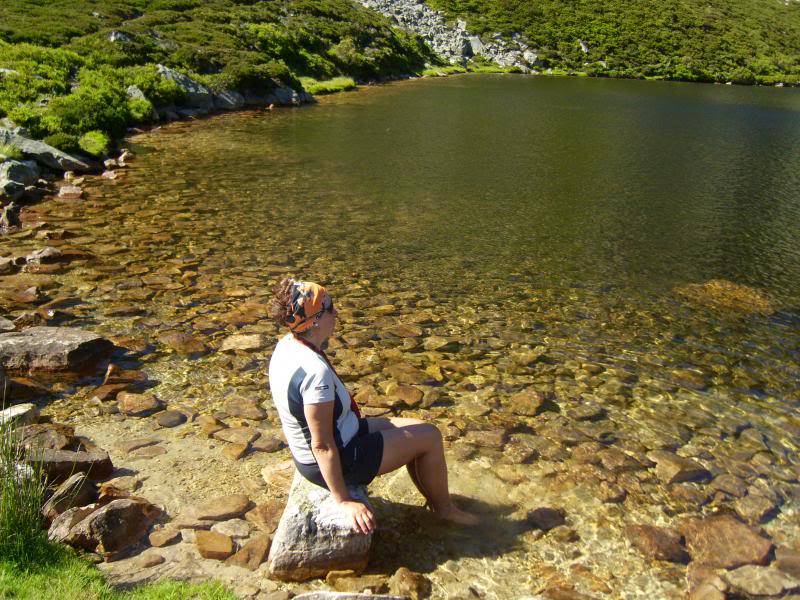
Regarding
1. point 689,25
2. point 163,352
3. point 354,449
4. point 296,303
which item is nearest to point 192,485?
point 354,449

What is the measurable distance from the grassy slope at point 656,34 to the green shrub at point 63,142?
310ft

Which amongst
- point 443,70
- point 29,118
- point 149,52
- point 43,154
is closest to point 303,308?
point 43,154

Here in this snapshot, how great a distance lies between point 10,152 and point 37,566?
68.1 feet

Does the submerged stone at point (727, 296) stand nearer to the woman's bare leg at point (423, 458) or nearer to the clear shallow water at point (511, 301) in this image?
the clear shallow water at point (511, 301)

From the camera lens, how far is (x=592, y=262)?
49.6 feet

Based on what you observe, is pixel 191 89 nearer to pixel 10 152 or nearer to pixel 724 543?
pixel 10 152

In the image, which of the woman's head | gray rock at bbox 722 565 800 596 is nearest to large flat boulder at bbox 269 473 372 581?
the woman's head

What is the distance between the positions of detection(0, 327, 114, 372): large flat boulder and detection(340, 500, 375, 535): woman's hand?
18.9 feet

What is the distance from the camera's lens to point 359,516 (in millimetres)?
5277

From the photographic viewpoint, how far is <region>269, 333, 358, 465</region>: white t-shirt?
496cm

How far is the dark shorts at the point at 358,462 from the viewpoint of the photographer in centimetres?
546

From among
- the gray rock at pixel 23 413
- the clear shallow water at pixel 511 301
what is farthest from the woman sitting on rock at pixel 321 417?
the gray rock at pixel 23 413

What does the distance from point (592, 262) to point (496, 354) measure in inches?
237

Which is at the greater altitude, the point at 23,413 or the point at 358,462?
the point at 358,462
